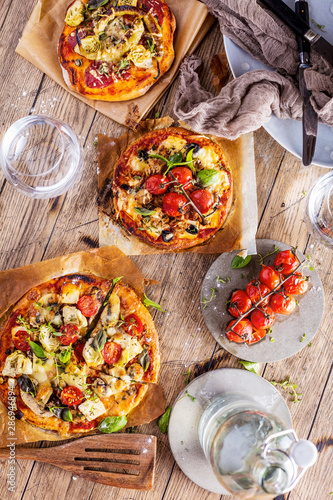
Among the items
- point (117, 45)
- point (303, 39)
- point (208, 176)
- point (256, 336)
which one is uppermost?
point (303, 39)

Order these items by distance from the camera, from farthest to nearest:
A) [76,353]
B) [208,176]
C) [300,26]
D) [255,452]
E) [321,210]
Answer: [321,210] → [76,353] → [208,176] → [300,26] → [255,452]

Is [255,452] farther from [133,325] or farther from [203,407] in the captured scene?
[133,325]

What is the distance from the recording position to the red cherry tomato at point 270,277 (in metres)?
2.28

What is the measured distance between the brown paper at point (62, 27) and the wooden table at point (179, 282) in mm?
63

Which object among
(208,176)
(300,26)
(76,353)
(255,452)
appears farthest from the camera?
(76,353)

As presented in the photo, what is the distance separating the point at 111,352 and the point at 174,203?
884 mm

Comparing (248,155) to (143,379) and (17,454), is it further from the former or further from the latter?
(17,454)

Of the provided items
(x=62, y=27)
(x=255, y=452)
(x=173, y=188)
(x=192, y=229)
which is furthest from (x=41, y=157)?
(x=255, y=452)

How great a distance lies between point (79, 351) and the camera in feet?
7.73

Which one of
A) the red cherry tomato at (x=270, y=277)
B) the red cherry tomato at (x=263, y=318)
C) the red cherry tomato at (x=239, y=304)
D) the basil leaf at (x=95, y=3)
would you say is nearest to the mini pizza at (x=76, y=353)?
the red cherry tomato at (x=239, y=304)

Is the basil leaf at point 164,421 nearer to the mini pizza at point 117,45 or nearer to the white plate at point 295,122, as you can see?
the white plate at point 295,122

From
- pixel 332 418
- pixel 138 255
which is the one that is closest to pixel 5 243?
pixel 138 255

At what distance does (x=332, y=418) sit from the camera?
250 centimetres

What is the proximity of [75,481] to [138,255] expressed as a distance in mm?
1397
